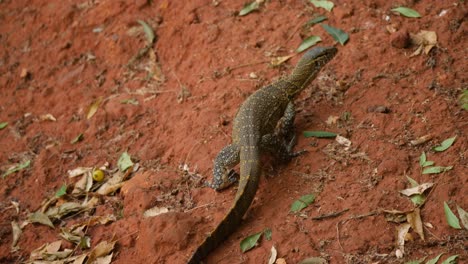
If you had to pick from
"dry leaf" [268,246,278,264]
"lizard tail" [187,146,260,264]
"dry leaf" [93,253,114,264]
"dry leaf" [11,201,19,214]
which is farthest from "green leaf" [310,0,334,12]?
"dry leaf" [11,201,19,214]

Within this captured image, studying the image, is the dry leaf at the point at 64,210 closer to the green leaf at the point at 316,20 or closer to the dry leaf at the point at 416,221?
the dry leaf at the point at 416,221

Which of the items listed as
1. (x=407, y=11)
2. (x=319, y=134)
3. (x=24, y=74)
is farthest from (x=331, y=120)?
(x=24, y=74)

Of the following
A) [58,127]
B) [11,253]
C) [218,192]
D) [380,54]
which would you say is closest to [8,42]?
[58,127]

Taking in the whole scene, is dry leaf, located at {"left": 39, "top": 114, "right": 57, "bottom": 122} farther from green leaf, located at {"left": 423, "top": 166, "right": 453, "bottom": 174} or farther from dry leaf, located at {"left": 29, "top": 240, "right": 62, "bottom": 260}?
green leaf, located at {"left": 423, "top": 166, "right": 453, "bottom": 174}

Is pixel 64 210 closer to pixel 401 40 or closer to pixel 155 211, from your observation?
pixel 155 211

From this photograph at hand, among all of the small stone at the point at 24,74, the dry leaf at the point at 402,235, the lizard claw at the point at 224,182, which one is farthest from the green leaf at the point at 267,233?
the small stone at the point at 24,74

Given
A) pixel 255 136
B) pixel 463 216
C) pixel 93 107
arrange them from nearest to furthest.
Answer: pixel 463 216 → pixel 255 136 → pixel 93 107
